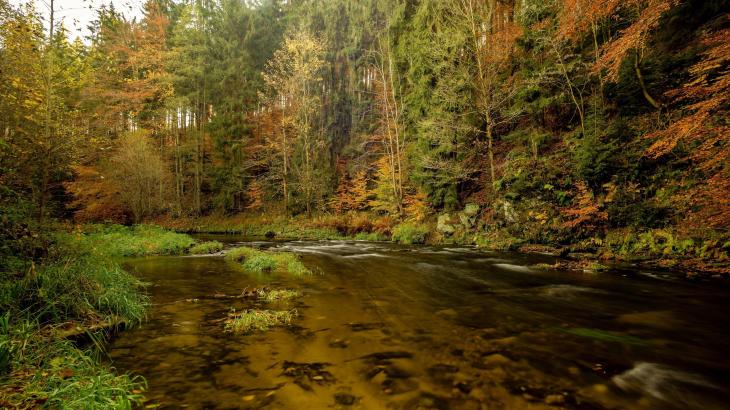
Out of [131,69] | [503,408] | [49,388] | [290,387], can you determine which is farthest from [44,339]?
[131,69]

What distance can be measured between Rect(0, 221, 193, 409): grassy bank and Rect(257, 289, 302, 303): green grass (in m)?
2.03

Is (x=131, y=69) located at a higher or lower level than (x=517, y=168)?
higher

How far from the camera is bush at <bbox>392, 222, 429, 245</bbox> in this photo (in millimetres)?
17391

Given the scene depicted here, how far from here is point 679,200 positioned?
9211mm

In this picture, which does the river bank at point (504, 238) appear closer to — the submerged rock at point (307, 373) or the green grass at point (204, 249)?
the green grass at point (204, 249)

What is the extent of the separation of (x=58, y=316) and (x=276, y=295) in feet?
10.8

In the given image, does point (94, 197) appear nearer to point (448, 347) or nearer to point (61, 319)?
point (61, 319)

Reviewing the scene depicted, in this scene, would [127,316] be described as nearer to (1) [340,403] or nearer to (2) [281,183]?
(1) [340,403]

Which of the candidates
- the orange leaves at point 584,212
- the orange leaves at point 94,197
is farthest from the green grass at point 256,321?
the orange leaves at point 94,197

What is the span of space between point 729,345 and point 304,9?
3852 centimetres

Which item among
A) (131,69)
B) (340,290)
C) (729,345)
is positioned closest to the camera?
(729,345)

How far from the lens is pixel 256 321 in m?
5.20

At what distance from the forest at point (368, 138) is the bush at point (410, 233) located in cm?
14

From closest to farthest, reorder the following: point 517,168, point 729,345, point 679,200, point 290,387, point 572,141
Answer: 1. point 290,387
2. point 729,345
3. point 679,200
4. point 572,141
5. point 517,168
